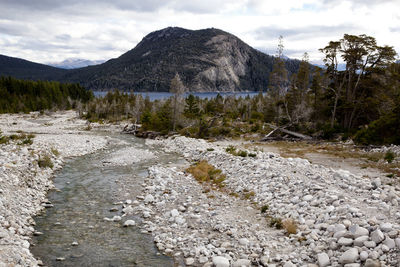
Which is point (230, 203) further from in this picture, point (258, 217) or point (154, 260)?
point (154, 260)

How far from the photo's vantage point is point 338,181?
1455 centimetres

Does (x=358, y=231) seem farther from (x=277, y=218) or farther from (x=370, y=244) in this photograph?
(x=277, y=218)

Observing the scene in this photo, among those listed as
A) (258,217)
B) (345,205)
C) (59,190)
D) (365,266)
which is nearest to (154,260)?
(258,217)

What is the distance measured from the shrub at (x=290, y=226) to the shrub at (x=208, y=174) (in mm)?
7037

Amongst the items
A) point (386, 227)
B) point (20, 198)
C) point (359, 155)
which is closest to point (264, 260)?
point (386, 227)

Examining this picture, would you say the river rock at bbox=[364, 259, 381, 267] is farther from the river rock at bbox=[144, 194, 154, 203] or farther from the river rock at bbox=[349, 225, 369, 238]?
the river rock at bbox=[144, 194, 154, 203]

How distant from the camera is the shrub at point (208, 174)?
19.0 metres

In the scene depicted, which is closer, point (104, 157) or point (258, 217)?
point (258, 217)

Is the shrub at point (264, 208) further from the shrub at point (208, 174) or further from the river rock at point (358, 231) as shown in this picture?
the shrub at point (208, 174)

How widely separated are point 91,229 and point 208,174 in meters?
10.4

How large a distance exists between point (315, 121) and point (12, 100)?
11528 cm

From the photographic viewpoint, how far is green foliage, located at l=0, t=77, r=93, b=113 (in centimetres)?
10675

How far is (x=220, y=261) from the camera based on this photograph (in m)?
8.95

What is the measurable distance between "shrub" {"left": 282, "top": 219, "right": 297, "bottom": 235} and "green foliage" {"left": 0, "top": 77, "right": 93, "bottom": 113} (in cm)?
11721
